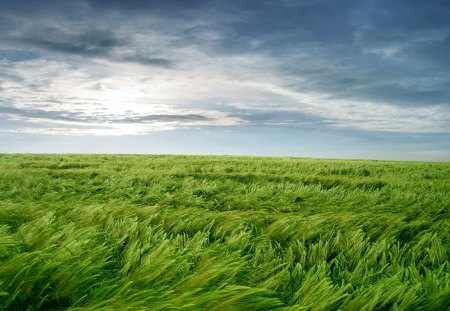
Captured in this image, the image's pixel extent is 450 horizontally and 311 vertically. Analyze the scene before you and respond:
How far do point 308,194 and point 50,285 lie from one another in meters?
4.56

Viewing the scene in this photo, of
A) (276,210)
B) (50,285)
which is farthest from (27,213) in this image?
(276,210)

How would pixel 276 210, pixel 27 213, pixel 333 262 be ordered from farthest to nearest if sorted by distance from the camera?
pixel 276 210, pixel 27 213, pixel 333 262

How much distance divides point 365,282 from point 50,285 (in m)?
1.82

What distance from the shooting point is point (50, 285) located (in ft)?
5.71

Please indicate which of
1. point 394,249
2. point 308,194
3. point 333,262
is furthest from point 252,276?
point 308,194

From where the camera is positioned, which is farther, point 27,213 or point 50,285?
point 27,213

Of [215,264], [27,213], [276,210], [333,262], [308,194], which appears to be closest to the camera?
[215,264]

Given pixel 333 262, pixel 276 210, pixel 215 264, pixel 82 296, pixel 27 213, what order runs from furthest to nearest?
pixel 276 210
pixel 27 213
pixel 333 262
pixel 215 264
pixel 82 296

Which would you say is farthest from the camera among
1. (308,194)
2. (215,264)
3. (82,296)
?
(308,194)

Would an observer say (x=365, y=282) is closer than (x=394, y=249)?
Yes

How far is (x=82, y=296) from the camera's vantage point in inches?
67.2

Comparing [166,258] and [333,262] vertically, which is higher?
[166,258]

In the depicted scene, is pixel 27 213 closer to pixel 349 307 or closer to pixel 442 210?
pixel 349 307

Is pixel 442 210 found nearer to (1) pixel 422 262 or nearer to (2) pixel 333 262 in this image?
(1) pixel 422 262
